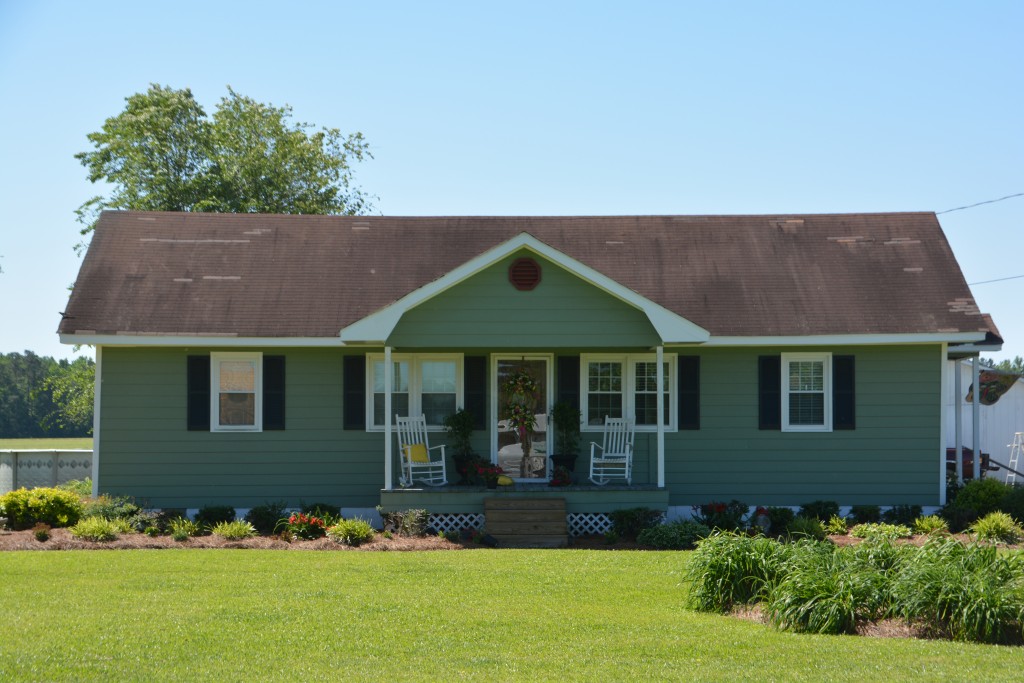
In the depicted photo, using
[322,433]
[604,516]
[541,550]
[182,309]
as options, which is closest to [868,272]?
[604,516]

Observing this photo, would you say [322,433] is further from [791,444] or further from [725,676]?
[725,676]

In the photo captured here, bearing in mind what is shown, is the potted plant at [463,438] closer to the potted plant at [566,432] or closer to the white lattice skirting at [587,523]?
the potted plant at [566,432]

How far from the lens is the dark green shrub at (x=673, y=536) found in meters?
16.7

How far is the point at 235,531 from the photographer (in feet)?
55.7

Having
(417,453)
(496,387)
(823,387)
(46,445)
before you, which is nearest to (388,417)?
(417,453)

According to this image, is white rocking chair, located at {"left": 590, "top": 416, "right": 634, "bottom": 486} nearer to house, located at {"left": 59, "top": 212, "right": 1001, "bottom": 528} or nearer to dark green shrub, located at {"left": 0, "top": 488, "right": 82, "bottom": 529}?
house, located at {"left": 59, "top": 212, "right": 1001, "bottom": 528}

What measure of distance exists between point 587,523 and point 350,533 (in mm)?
3606

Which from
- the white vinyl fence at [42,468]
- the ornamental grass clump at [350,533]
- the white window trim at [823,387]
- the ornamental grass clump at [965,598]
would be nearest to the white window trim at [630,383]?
the white window trim at [823,387]

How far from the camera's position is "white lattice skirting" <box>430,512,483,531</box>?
17.9 meters

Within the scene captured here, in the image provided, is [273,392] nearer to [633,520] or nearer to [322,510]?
[322,510]

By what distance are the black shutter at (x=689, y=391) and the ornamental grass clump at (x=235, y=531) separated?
7018 mm

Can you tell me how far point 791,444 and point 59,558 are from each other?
11.2 m

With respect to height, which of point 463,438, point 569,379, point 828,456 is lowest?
point 828,456

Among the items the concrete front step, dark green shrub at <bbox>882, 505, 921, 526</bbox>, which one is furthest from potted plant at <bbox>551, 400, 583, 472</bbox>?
dark green shrub at <bbox>882, 505, 921, 526</bbox>
